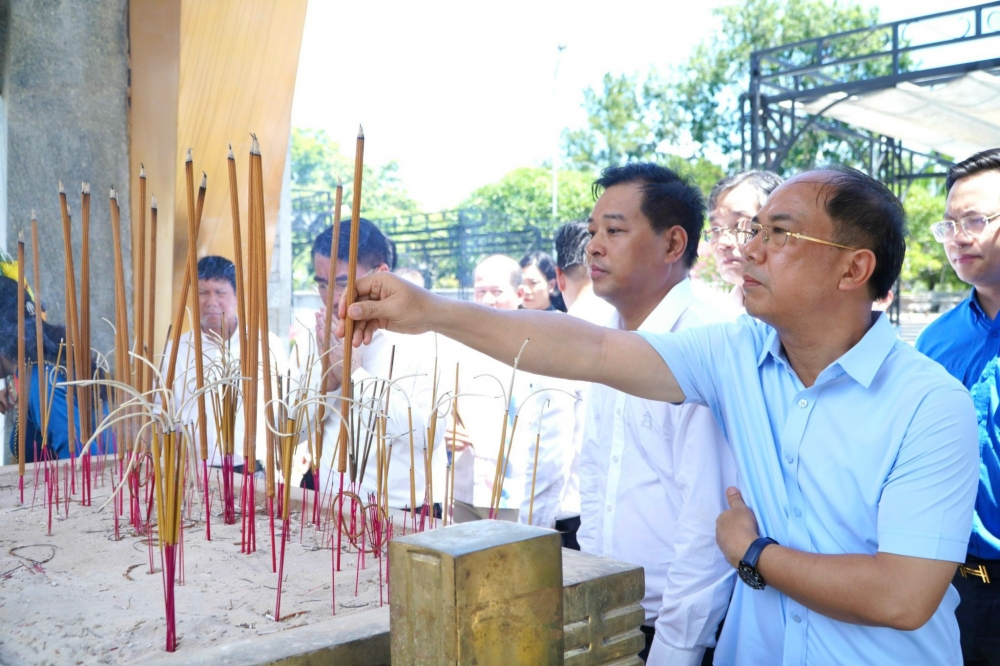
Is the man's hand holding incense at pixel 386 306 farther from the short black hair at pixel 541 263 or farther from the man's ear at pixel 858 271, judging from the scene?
the short black hair at pixel 541 263

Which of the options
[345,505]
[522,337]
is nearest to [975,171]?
[522,337]

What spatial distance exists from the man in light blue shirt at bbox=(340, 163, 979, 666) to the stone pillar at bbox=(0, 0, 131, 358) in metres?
2.06

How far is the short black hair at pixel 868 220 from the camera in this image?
1.43 m

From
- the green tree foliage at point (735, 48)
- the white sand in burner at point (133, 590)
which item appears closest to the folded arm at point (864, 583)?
the white sand in burner at point (133, 590)

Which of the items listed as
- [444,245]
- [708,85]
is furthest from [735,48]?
[444,245]

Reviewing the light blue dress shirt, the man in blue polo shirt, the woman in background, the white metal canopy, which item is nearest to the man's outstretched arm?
the light blue dress shirt

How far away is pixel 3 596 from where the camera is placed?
4.20 ft

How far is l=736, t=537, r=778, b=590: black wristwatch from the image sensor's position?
136cm

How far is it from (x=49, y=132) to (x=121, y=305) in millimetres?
1415

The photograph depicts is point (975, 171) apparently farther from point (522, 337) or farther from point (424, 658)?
point (424, 658)

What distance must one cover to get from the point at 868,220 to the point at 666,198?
0.62 metres

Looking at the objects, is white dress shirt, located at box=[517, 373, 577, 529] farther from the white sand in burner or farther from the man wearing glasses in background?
the white sand in burner

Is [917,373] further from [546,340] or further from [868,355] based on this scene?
[546,340]

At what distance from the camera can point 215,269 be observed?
3.06 m
